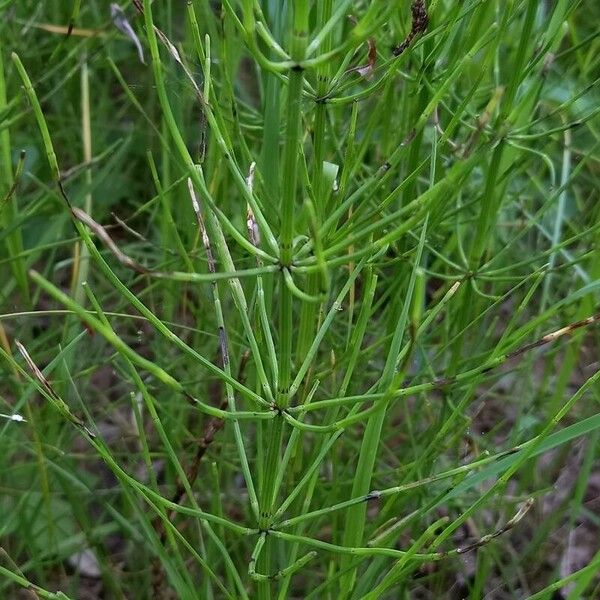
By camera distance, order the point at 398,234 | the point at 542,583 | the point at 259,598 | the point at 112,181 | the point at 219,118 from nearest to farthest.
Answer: the point at 398,234
the point at 219,118
the point at 259,598
the point at 542,583
the point at 112,181

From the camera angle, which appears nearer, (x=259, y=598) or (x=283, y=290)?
(x=283, y=290)

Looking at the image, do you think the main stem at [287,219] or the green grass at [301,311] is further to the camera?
the green grass at [301,311]

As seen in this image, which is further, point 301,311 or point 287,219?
point 301,311

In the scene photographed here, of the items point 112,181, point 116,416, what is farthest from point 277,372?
point 112,181

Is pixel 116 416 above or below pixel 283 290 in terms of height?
below

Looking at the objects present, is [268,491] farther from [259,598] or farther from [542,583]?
[542,583]

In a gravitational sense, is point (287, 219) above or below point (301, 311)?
above

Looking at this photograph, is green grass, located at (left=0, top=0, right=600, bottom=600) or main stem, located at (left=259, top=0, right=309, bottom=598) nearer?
main stem, located at (left=259, top=0, right=309, bottom=598)

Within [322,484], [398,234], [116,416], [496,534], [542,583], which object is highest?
[398,234]
